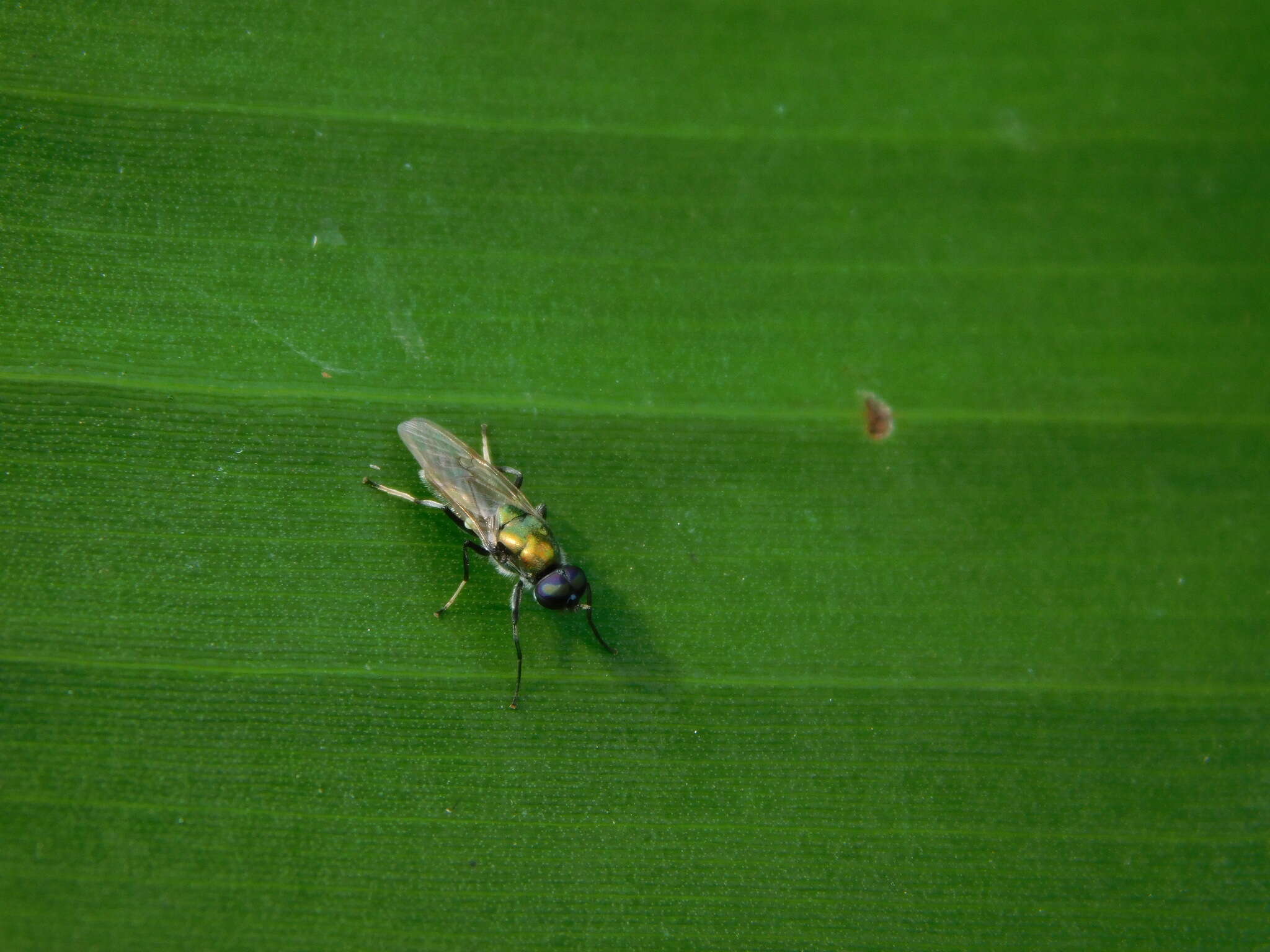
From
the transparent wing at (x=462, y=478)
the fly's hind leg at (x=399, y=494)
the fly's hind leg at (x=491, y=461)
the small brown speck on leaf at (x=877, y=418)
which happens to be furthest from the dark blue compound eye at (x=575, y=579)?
the small brown speck on leaf at (x=877, y=418)

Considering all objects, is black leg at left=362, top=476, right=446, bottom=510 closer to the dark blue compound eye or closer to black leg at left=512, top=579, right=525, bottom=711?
black leg at left=512, top=579, right=525, bottom=711

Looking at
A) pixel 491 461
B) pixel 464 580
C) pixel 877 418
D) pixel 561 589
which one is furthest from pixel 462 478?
pixel 877 418

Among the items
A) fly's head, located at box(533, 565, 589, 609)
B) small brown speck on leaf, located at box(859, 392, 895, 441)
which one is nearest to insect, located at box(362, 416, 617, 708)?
fly's head, located at box(533, 565, 589, 609)

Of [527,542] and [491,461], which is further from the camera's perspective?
[491,461]

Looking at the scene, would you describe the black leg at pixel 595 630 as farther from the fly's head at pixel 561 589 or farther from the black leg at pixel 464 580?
the black leg at pixel 464 580

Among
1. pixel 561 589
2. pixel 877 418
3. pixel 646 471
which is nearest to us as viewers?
pixel 561 589

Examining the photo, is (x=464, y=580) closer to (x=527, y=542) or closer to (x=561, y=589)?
(x=527, y=542)

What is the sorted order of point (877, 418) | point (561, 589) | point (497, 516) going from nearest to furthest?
point (561, 589)
point (497, 516)
point (877, 418)
